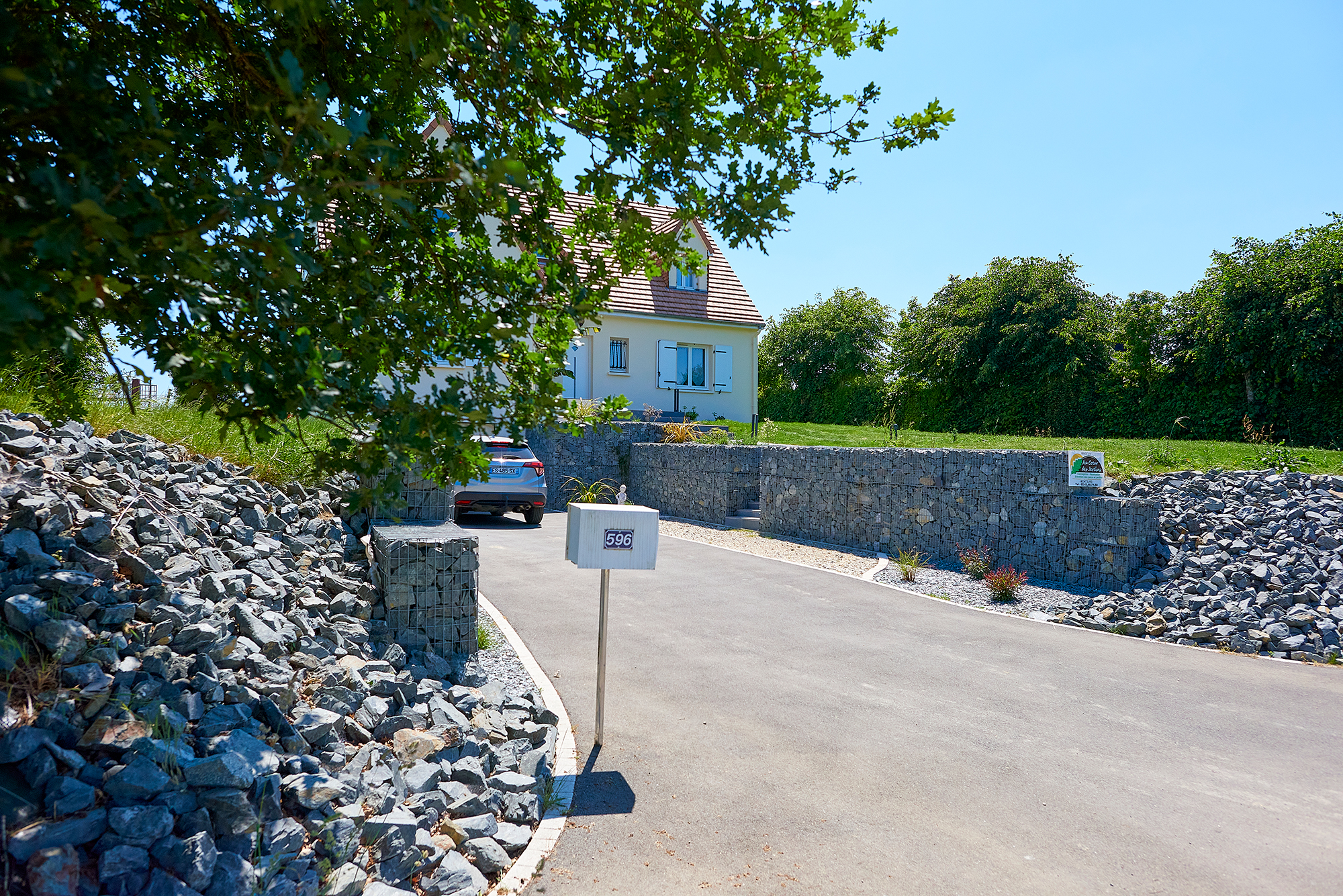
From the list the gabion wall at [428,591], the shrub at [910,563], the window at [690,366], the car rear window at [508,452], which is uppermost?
the window at [690,366]

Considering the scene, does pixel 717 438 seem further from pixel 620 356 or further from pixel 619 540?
pixel 619 540

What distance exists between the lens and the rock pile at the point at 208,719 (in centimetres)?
311

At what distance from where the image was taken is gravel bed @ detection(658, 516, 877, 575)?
12.8m

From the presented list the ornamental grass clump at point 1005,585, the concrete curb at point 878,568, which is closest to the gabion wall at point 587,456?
the concrete curb at point 878,568

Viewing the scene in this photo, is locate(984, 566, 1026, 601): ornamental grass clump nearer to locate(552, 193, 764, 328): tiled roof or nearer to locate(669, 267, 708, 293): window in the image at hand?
locate(552, 193, 764, 328): tiled roof

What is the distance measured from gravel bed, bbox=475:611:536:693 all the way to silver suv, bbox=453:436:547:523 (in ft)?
26.7

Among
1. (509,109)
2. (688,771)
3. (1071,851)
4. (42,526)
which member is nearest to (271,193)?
(509,109)

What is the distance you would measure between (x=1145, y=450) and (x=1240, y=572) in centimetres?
461

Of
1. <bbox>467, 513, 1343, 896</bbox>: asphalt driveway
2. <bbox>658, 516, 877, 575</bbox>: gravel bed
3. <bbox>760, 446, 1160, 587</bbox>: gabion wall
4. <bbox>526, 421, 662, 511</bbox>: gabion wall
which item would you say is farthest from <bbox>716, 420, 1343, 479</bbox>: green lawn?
<bbox>467, 513, 1343, 896</bbox>: asphalt driveway

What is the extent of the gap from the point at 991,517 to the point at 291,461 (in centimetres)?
948

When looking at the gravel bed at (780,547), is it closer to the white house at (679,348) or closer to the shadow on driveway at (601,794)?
the shadow on driveway at (601,794)

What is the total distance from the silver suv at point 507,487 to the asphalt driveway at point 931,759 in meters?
6.59

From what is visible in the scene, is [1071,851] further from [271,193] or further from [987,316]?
[987,316]

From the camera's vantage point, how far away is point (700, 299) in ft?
89.7
